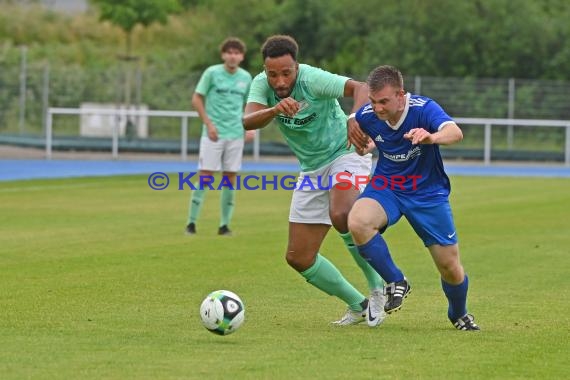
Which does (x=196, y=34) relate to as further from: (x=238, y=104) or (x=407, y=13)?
(x=238, y=104)

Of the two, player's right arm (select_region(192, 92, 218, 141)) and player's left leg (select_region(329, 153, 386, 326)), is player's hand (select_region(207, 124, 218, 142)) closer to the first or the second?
player's right arm (select_region(192, 92, 218, 141))

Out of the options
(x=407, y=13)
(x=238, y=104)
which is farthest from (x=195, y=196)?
(x=407, y=13)

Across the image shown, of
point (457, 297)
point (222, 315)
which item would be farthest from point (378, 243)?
point (222, 315)

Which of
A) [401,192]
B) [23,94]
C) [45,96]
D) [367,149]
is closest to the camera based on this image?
[401,192]

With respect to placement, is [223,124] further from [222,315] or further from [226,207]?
[222,315]

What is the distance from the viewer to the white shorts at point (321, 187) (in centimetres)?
903

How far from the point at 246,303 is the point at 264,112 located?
1659 millimetres

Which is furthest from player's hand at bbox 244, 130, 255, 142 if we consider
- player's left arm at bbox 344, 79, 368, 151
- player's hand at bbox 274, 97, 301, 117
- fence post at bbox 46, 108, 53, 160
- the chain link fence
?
the chain link fence

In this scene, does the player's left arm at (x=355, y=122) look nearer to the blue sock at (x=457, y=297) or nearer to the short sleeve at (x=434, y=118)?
the short sleeve at (x=434, y=118)

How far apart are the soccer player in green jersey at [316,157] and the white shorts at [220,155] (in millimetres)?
6326

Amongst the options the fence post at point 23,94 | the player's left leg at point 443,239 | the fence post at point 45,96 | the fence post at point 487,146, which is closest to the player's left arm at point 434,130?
the player's left leg at point 443,239

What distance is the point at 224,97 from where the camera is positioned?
15859 mm

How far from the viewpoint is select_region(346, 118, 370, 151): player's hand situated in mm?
8414

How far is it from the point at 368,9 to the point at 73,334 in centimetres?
3822
